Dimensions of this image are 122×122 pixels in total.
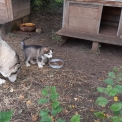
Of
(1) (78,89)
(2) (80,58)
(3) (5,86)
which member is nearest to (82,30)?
(2) (80,58)

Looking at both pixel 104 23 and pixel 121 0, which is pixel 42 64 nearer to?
pixel 121 0

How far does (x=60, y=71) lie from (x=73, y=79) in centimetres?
37

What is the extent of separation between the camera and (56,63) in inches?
146

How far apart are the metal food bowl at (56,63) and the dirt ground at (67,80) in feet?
0.28

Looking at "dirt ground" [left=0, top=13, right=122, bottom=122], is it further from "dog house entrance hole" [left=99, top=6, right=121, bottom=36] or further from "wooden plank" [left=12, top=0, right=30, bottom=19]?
"dog house entrance hole" [left=99, top=6, right=121, bottom=36]

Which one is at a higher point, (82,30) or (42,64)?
(82,30)

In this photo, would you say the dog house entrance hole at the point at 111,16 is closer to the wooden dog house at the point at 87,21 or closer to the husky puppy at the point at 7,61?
the wooden dog house at the point at 87,21

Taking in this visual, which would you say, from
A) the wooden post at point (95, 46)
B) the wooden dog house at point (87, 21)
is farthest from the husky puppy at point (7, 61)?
the wooden post at point (95, 46)

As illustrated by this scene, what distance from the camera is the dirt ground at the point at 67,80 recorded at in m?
2.48

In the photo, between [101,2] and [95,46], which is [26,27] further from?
[101,2]

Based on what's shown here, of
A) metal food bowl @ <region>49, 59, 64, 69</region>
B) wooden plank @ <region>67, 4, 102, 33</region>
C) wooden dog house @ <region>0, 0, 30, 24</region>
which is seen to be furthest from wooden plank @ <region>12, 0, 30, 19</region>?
metal food bowl @ <region>49, 59, 64, 69</region>

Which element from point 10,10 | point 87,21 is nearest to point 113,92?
point 87,21

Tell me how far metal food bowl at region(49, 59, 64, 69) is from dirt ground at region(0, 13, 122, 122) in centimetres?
9

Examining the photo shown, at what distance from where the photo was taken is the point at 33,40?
496 cm
